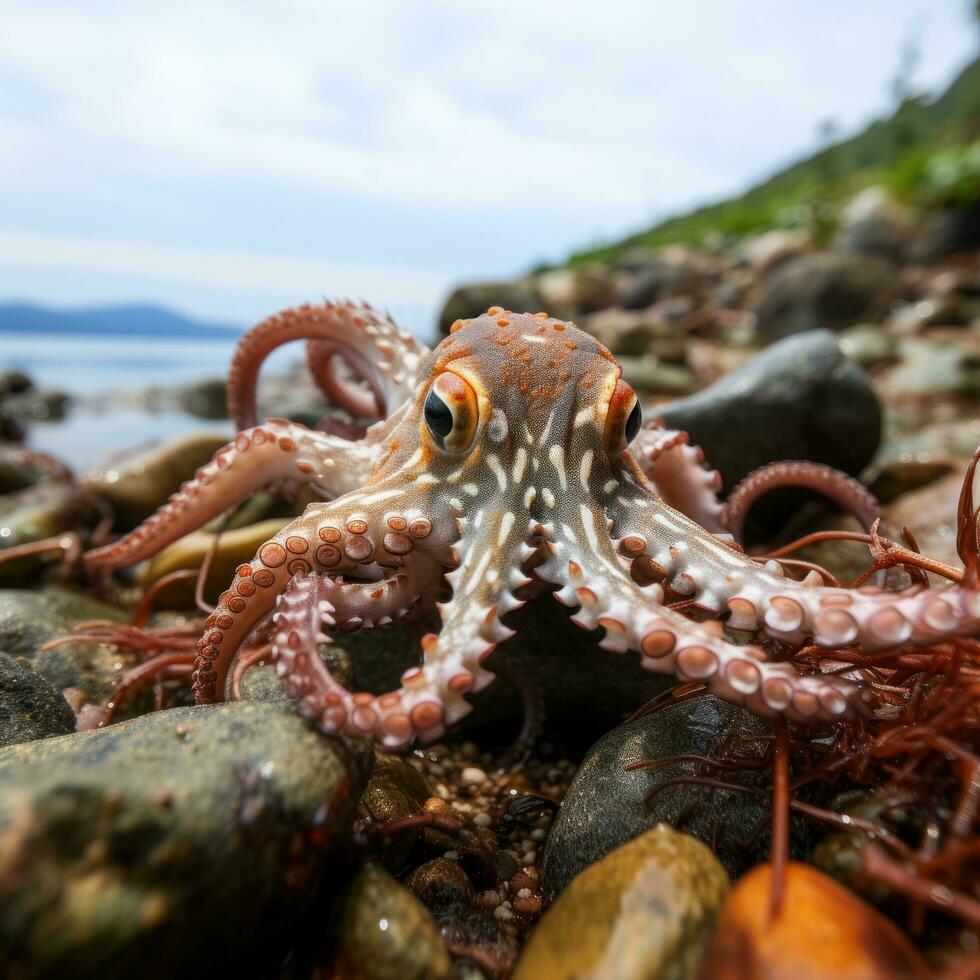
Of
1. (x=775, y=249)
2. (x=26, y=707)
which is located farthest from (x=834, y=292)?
(x=26, y=707)

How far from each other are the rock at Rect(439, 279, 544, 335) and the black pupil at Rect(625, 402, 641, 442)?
10130 millimetres

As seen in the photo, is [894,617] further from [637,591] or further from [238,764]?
[238,764]

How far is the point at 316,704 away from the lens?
6.45ft

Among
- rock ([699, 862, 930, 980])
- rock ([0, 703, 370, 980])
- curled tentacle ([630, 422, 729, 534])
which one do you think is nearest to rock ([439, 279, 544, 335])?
curled tentacle ([630, 422, 729, 534])

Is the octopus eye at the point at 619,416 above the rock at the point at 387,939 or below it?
above

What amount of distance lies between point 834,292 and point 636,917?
46.0 feet

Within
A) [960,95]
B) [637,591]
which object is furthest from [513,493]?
[960,95]

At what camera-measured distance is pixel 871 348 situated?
10422 millimetres

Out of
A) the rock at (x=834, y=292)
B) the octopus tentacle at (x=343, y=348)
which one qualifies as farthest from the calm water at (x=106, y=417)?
the rock at (x=834, y=292)

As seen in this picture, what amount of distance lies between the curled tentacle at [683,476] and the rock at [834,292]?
39.1ft

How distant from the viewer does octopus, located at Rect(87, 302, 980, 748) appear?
1885mm

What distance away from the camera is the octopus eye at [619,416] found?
257 centimetres

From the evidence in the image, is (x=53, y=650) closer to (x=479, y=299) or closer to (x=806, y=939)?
(x=806, y=939)

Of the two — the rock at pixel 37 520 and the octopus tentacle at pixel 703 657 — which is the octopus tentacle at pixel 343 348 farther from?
the rock at pixel 37 520
